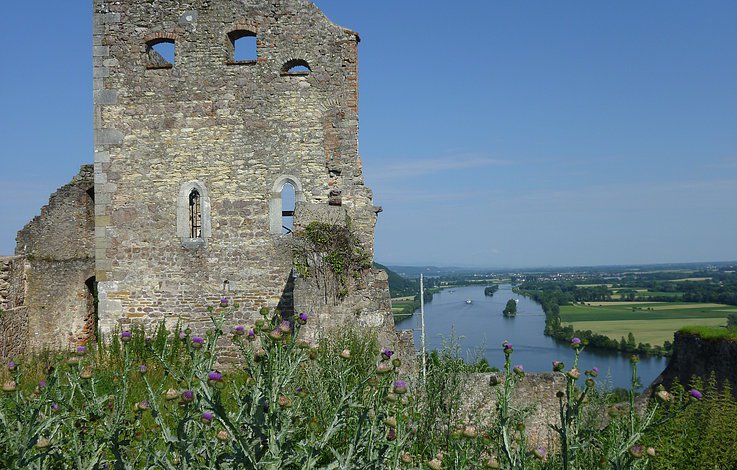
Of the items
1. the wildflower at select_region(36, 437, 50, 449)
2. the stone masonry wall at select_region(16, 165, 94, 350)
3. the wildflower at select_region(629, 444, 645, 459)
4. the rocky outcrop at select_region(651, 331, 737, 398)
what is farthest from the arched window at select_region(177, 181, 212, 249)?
the wildflower at select_region(629, 444, 645, 459)

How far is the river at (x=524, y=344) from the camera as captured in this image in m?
7.66

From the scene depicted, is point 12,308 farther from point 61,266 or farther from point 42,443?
point 42,443

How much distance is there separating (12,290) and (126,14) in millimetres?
6056

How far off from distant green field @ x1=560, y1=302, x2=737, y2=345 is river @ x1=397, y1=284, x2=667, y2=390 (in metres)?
2.76

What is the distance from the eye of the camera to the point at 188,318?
479 inches

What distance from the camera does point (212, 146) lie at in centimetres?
1216

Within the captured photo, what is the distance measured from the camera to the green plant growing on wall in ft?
34.4

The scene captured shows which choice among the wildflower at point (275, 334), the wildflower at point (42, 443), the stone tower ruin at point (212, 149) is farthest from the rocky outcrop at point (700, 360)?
the wildflower at point (42, 443)

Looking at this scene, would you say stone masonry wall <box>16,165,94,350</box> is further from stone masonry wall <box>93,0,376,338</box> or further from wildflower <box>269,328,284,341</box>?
wildflower <box>269,328,284,341</box>

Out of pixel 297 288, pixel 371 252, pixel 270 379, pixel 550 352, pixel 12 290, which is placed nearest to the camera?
pixel 270 379

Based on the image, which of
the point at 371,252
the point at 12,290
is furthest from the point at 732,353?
the point at 12,290

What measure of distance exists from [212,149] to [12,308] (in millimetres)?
5345

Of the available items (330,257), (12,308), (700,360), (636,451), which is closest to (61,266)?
(12,308)

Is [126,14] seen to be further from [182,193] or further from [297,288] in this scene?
[297,288]
